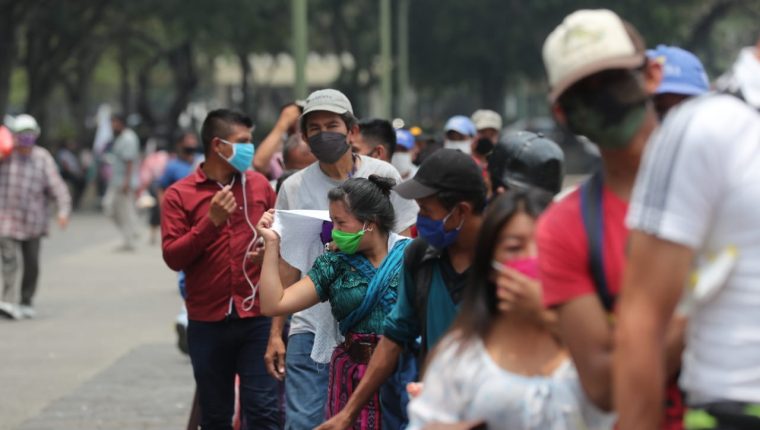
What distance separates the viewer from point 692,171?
109 inches

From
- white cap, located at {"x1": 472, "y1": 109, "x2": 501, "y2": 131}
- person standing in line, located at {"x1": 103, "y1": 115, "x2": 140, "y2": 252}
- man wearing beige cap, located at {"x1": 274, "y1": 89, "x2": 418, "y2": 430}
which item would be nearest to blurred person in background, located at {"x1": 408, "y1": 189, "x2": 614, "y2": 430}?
man wearing beige cap, located at {"x1": 274, "y1": 89, "x2": 418, "y2": 430}

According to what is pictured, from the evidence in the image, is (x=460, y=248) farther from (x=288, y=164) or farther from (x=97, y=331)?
(x=97, y=331)

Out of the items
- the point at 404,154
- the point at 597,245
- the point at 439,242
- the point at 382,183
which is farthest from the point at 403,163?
the point at 597,245

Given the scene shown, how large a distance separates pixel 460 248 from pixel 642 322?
5.62ft

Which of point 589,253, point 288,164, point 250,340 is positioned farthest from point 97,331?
point 589,253

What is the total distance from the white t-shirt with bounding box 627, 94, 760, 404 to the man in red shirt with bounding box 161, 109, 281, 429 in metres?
4.24

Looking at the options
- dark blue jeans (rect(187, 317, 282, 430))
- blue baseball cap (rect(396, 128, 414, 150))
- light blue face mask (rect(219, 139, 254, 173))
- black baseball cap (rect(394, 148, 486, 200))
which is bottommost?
dark blue jeans (rect(187, 317, 282, 430))

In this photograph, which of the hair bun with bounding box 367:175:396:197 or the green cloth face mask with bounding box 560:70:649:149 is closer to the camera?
the green cloth face mask with bounding box 560:70:649:149

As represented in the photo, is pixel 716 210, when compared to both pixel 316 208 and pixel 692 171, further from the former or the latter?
pixel 316 208

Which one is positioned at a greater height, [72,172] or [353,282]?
[353,282]

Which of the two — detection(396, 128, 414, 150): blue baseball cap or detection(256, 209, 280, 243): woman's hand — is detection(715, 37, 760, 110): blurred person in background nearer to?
detection(256, 209, 280, 243): woman's hand

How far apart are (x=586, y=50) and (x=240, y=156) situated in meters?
4.27

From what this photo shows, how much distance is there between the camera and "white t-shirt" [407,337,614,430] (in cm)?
337

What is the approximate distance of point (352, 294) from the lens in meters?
5.81
